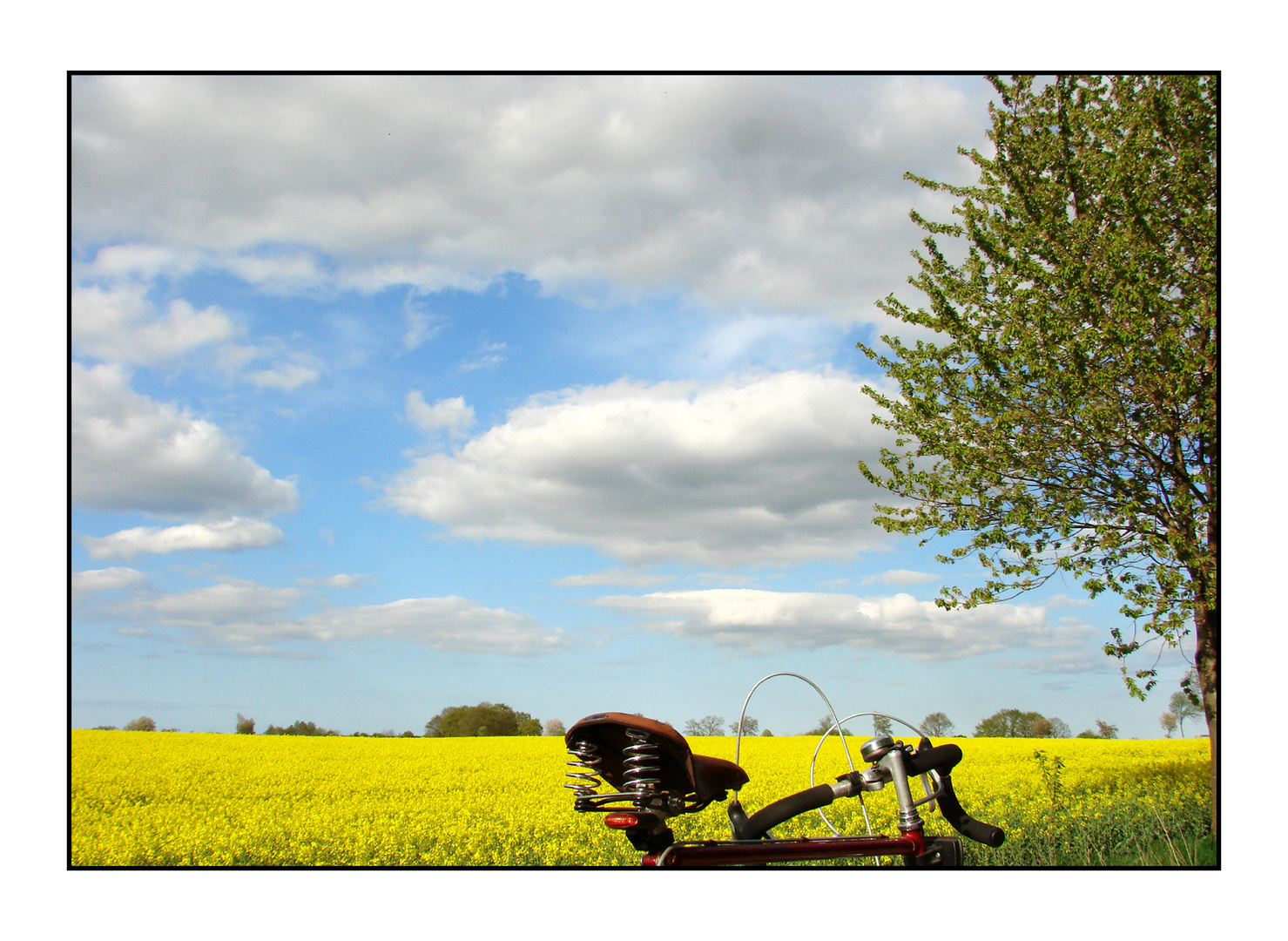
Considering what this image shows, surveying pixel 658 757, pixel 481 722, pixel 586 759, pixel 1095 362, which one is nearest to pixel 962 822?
pixel 658 757

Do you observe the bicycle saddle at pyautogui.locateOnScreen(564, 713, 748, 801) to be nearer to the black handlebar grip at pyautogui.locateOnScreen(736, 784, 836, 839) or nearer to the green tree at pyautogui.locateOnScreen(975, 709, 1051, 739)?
the black handlebar grip at pyautogui.locateOnScreen(736, 784, 836, 839)

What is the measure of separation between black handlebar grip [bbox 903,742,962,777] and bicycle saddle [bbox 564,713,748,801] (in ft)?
2.37

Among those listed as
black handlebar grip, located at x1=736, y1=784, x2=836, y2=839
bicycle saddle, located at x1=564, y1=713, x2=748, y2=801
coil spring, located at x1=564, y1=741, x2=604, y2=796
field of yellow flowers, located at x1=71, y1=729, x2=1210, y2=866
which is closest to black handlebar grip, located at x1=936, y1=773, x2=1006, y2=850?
black handlebar grip, located at x1=736, y1=784, x2=836, y2=839

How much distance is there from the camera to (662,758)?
3.29 meters

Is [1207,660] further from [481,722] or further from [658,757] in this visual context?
[481,722]

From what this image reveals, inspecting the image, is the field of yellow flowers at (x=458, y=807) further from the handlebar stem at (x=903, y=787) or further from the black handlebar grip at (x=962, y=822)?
the black handlebar grip at (x=962, y=822)

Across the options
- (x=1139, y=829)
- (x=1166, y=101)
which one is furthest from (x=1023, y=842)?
(x=1166, y=101)

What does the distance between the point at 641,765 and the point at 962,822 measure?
1.39 meters

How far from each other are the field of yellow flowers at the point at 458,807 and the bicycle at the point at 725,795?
129 inches

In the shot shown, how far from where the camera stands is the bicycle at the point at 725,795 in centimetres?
321

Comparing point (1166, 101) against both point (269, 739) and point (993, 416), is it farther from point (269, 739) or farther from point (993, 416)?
point (269, 739)

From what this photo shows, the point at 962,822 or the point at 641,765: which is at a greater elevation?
the point at 641,765

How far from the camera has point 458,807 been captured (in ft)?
23.4

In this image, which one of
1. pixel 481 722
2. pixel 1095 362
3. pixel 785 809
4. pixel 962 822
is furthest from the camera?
pixel 481 722
